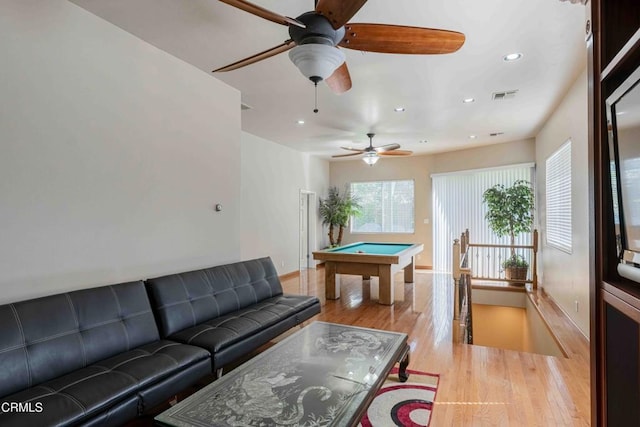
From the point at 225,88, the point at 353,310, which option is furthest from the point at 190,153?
the point at 353,310

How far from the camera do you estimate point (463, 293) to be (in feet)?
14.8

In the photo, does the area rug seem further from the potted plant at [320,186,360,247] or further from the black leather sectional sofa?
the potted plant at [320,186,360,247]

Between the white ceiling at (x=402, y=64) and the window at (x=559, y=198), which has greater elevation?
the white ceiling at (x=402, y=64)

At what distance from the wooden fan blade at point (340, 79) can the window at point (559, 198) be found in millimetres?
3333

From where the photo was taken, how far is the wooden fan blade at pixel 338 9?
66.2 inches

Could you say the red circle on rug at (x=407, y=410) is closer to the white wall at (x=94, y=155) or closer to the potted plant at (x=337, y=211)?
the white wall at (x=94, y=155)

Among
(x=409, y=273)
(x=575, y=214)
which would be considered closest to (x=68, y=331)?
(x=575, y=214)

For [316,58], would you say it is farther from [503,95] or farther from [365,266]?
[365,266]

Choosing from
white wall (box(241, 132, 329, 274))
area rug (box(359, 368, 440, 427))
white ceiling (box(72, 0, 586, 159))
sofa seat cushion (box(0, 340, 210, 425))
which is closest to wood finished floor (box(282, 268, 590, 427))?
area rug (box(359, 368, 440, 427))

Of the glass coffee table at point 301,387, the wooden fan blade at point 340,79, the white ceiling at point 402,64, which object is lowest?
the glass coffee table at point 301,387

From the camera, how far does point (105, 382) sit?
184 cm

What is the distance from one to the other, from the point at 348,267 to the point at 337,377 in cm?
327

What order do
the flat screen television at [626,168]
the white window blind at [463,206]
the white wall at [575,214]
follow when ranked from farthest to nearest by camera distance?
the white window blind at [463,206] → the white wall at [575,214] → the flat screen television at [626,168]

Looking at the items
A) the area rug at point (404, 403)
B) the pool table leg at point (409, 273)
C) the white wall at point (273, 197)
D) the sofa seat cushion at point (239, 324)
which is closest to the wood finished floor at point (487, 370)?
the area rug at point (404, 403)
